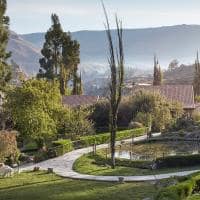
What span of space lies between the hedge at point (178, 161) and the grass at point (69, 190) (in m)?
5.81

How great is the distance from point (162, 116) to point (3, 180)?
29483mm

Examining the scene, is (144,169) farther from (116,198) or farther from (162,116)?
(162,116)

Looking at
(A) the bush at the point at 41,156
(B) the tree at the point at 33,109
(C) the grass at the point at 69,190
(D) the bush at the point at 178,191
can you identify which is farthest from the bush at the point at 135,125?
(D) the bush at the point at 178,191

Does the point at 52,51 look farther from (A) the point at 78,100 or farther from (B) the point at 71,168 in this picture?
(B) the point at 71,168

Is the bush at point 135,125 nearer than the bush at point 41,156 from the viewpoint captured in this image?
No

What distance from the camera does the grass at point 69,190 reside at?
2212 centimetres

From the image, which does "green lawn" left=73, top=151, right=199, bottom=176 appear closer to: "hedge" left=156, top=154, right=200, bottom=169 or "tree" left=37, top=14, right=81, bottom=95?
"hedge" left=156, top=154, right=200, bottom=169

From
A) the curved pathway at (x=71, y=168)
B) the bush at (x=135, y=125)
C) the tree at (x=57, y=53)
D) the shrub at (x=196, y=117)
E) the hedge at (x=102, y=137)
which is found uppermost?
the tree at (x=57, y=53)

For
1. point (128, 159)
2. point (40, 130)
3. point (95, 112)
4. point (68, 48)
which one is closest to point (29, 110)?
point (40, 130)

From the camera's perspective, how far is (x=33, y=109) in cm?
4019

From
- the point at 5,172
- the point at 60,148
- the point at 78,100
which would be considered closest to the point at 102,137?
the point at 60,148

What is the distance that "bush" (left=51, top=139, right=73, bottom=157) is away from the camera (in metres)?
38.1

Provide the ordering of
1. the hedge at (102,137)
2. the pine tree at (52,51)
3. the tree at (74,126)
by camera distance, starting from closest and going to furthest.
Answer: the hedge at (102,137) → the tree at (74,126) → the pine tree at (52,51)

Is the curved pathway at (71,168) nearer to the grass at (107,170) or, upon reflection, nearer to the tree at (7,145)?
the grass at (107,170)
